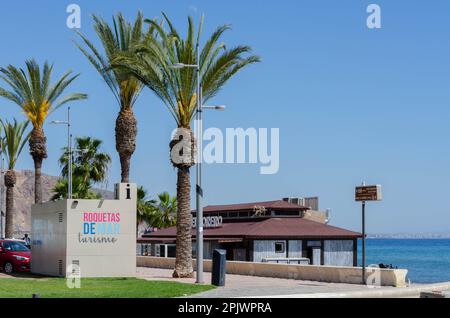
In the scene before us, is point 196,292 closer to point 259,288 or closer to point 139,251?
point 259,288

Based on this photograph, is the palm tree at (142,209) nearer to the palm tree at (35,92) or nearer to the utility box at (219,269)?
the palm tree at (35,92)

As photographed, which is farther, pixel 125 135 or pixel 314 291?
pixel 125 135

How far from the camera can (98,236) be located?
3284cm

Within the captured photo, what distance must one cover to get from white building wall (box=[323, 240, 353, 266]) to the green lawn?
71.4ft

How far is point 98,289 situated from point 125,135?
16.7 m

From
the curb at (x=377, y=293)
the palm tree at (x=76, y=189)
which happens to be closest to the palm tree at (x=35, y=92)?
the palm tree at (x=76, y=189)

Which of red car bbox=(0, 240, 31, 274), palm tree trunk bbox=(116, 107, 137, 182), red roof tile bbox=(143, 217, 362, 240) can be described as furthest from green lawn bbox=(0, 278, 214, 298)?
red roof tile bbox=(143, 217, 362, 240)

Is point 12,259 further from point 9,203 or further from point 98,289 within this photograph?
point 9,203

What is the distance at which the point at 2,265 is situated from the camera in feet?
120

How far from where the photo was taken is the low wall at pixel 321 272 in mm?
28328

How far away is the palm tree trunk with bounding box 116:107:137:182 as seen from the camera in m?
41.2

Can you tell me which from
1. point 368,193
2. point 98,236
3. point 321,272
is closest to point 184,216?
point 98,236
